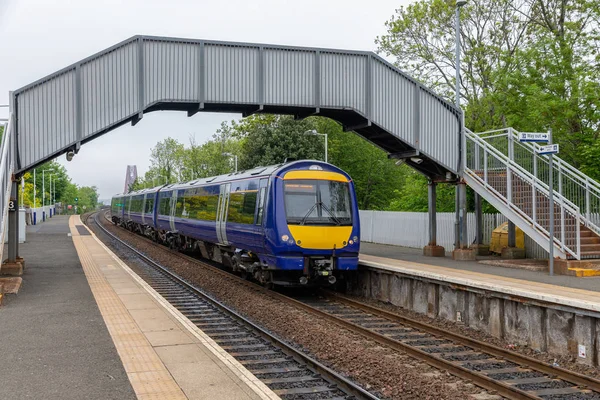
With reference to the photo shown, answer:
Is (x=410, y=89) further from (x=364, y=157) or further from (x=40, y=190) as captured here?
(x=40, y=190)

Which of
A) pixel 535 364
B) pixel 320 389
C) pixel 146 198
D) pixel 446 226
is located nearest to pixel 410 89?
pixel 446 226

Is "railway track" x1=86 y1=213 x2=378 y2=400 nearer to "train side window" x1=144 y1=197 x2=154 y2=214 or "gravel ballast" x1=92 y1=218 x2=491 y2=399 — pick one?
"gravel ballast" x1=92 y1=218 x2=491 y2=399

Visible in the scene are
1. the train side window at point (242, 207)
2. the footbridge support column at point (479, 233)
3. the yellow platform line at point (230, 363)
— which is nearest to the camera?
the yellow platform line at point (230, 363)

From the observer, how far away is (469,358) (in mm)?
8766

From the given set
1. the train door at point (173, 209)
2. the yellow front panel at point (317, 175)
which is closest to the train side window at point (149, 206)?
the train door at point (173, 209)

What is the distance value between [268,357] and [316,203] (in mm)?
5585

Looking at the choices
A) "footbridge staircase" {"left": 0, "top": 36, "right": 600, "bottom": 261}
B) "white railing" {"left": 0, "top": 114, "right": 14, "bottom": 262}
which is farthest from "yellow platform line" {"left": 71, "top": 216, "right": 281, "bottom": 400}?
"footbridge staircase" {"left": 0, "top": 36, "right": 600, "bottom": 261}

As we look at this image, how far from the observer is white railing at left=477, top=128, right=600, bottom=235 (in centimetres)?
1609

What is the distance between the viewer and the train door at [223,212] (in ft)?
55.2

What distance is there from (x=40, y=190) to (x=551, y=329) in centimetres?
9516

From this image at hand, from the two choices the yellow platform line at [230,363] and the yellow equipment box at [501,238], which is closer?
the yellow platform line at [230,363]

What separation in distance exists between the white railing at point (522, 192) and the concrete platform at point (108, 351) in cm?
975

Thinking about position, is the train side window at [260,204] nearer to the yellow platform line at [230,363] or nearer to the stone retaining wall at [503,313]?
the stone retaining wall at [503,313]

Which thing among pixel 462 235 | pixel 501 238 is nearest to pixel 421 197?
pixel 501 238
